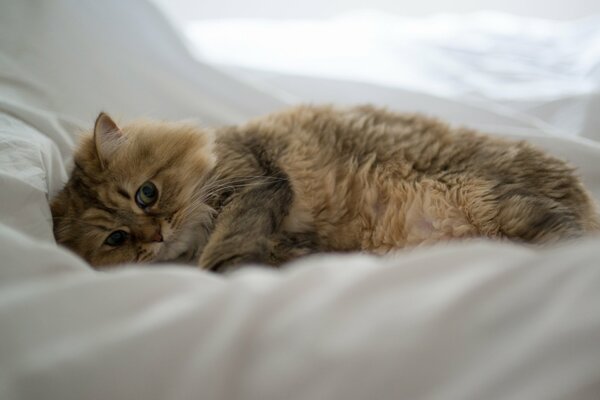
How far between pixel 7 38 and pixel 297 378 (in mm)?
1601

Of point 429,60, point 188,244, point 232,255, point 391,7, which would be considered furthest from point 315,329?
point 391,7

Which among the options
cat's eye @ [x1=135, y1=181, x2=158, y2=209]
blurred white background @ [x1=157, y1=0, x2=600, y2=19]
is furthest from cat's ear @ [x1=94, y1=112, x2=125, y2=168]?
blurred white background @ [x1=157, y1=0, x2=600, y2=19]

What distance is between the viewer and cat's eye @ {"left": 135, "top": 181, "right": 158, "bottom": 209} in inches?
55.9

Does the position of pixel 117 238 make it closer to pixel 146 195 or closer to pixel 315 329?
pixel 146 195

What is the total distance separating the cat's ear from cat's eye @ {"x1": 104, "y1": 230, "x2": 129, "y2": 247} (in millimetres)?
195

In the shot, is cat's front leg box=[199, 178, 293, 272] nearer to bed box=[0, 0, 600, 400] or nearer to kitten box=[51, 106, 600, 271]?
kitten box=[51, 106, 600, 271]

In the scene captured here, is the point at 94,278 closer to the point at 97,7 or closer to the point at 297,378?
the point at 297,378

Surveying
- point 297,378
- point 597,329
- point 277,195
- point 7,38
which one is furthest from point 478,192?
point 7,38

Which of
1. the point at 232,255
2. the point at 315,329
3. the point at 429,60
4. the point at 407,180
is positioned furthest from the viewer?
the point at 429,60

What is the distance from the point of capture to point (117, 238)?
141cm

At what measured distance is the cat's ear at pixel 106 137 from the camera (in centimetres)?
141

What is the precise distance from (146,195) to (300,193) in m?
0.44

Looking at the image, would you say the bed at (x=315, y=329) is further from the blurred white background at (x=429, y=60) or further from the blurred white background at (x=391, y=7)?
the blurred white background at (x=391, y=7)

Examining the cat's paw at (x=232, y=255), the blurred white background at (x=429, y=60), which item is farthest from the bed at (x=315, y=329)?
the blurred white background at (x=429, y=60)
